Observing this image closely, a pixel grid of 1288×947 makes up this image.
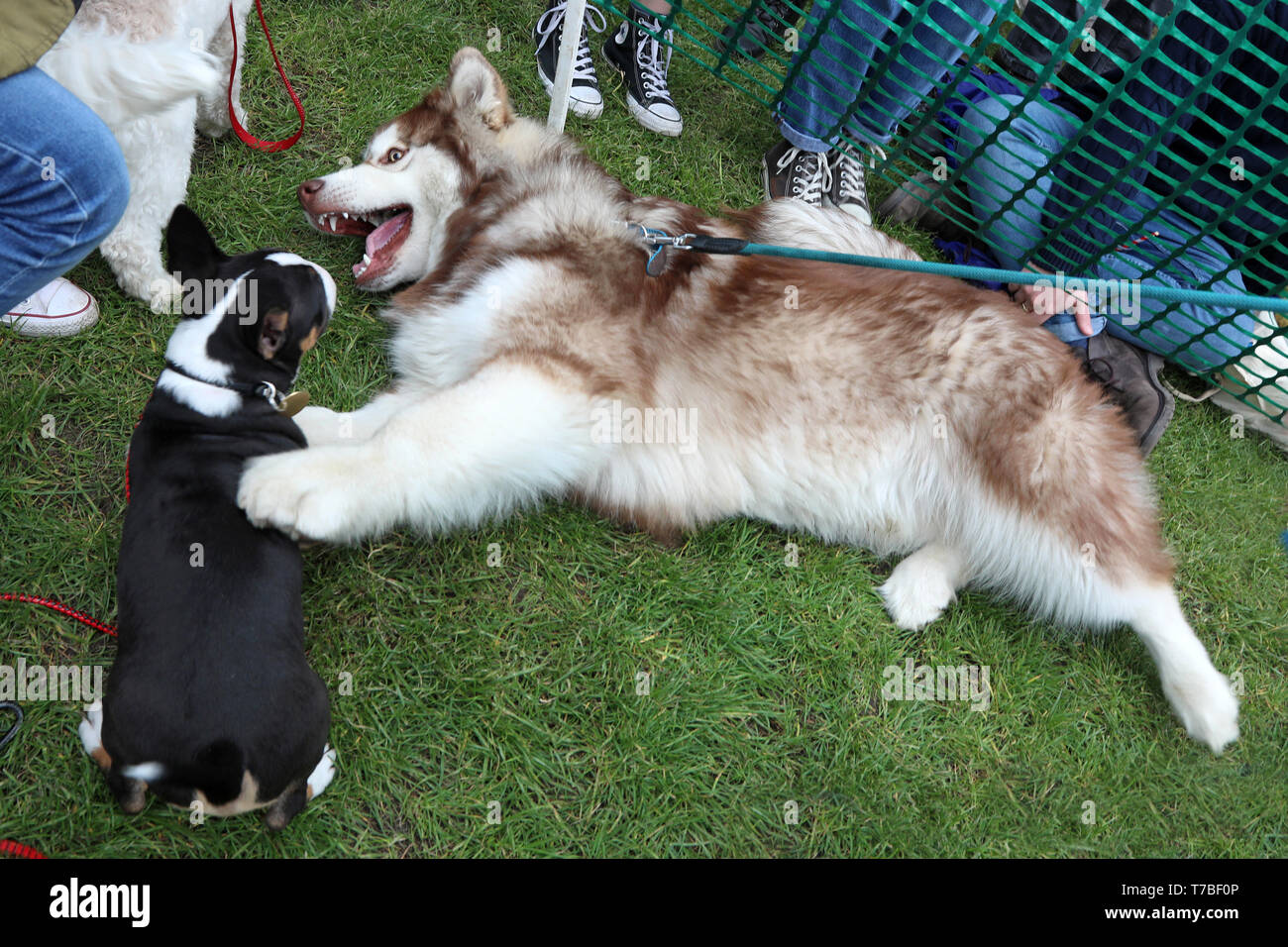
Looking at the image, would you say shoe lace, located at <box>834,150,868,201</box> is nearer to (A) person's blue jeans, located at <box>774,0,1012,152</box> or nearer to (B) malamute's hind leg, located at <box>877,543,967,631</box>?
(A) person's blue jeans, located at <box>774,0,1012,152</box>

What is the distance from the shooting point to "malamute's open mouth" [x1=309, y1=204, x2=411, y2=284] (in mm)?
3383

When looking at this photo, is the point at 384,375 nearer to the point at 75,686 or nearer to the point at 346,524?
the point at 346,524

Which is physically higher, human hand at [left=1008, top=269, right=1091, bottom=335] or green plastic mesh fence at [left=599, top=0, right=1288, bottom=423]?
green plastic mesh fence at [left=599, top=0, right=1288, bottom=423]

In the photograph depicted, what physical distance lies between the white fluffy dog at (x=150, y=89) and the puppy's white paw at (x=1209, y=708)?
12.5 ft

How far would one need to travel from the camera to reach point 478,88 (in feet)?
10.9

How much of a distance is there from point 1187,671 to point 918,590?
998mm

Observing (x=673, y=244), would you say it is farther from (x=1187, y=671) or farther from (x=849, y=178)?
(x=1187, y=671)

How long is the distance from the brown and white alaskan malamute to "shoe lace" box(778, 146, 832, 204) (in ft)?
3.28

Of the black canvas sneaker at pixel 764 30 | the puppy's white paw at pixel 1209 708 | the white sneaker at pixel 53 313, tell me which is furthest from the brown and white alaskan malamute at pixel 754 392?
the black canvas sneaker at pixel 764 30

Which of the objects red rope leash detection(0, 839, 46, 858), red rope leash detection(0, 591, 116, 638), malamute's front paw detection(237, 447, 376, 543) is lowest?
red rope leash detection(0, 839, 46, 858)

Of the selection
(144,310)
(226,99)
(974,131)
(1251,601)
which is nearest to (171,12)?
(226,99)

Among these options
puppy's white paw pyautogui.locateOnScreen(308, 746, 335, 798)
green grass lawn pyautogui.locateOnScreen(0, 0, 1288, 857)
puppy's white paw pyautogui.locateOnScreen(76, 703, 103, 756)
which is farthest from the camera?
green grass lawn pyautogui.locateOnScreen(0, 0, 1288, 857)

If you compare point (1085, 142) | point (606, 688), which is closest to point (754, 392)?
point (606, 688)

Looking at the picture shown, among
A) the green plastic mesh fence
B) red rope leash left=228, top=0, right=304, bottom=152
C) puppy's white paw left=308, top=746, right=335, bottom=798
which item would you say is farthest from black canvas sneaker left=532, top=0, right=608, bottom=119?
puppy's white paw left=308, top=746, right=335, bottom=798
